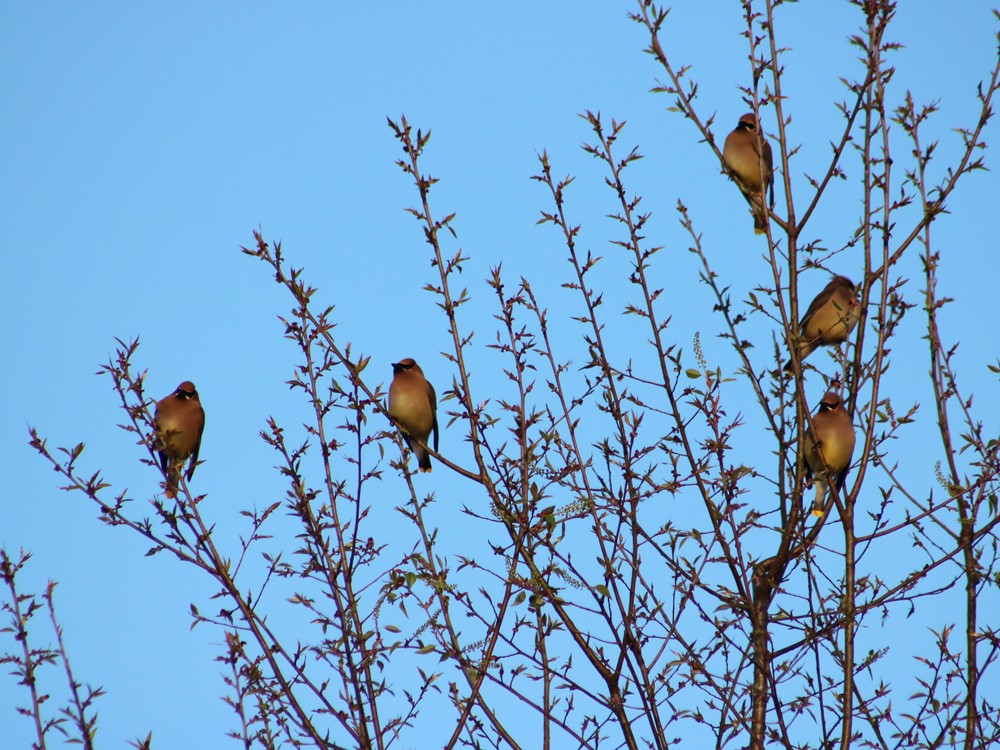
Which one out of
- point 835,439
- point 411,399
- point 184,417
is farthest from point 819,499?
point 184,417

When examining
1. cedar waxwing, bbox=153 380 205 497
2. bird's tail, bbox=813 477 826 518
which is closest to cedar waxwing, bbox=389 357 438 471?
cedar waxwing, bbox=153 380 205 497

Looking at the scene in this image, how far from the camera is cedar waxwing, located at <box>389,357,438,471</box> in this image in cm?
752

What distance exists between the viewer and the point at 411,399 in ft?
24.7

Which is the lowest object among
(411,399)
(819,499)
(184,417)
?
(819,499)

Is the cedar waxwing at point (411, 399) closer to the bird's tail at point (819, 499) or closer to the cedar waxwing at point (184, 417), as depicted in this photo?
the cedar waxwing at point (184, 417)

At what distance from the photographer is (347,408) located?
402 centimetres

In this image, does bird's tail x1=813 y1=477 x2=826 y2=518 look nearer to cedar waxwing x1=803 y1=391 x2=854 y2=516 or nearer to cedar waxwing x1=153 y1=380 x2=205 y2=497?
cedar waxwing x1=803 y1=391 x2=854 y2=516

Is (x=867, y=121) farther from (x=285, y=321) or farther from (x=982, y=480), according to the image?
(x=285, y=321)

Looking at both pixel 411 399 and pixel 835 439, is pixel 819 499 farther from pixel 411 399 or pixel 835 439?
pixel 411 399

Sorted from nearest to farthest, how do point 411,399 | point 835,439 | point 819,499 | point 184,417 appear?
point 835,439, point 819,499, point 184,417, point 411,399

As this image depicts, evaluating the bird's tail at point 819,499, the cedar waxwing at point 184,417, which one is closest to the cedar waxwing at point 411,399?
the cedar waxwing at point 184,417

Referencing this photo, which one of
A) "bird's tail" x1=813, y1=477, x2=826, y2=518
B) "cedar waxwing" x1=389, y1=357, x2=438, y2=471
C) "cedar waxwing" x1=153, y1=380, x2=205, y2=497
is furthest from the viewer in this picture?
"cedar waxwing" x1=389, y1=357, x2=438, y2=471

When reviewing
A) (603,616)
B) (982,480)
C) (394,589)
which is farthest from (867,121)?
(394,589)

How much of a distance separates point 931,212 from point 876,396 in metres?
0.67
